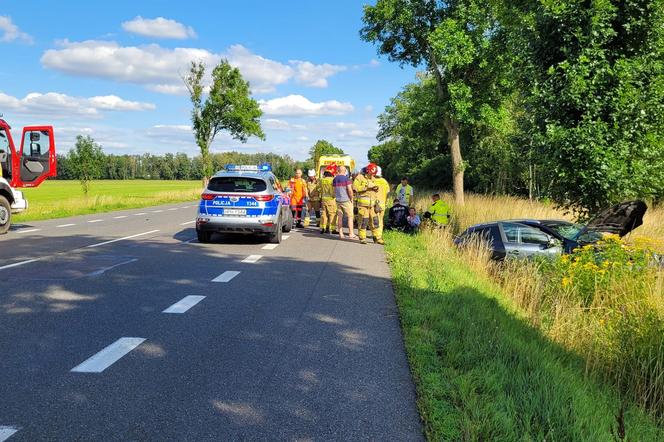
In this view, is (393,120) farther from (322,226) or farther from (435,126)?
(322,226)

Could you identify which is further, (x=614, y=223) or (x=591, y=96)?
(x=591, y=96)

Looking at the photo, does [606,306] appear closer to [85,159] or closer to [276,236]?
[276,236]

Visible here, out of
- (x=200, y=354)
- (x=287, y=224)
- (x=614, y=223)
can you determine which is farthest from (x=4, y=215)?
(x=614, y=223)

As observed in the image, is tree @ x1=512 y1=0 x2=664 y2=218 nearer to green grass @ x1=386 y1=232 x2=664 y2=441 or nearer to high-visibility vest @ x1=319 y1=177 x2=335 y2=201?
green grass @ x1=386 y1=232 x2=664 y2=441

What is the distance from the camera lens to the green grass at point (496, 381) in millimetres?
Answer: 3246

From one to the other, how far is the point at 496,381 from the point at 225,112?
5380cm

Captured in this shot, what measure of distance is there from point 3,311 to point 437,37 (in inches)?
807

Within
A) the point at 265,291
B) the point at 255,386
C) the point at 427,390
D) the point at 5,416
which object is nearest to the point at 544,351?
the point at 427,390

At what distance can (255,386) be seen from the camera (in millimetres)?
3986

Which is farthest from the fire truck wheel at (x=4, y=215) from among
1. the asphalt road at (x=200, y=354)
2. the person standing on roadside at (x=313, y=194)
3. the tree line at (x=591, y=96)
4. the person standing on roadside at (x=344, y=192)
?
the tree line at (x=591, y=96)

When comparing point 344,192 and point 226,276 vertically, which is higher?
point 344,192

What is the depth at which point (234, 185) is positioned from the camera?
12945 mm

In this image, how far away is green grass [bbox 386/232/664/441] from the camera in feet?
10.6

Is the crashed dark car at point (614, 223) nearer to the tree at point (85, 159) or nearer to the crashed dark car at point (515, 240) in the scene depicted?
the crashed dark car at point (515, 240)
